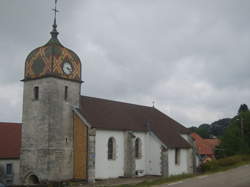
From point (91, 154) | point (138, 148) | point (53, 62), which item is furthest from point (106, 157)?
point (53, 62)

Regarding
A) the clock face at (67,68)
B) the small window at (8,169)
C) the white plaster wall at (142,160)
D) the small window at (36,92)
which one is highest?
→ the clock face at (67,68)

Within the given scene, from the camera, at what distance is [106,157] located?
96.4 feet

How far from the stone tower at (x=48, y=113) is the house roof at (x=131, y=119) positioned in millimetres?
2175

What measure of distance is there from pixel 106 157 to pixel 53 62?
358 inches

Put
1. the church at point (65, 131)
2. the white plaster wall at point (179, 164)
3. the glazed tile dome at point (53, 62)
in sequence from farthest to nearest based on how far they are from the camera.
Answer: the white plaster wall at point (179, 164)
the glazed tile dome at point (53, 62)
the church at point (65, 131)

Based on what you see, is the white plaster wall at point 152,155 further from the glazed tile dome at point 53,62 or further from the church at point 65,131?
the glazed tile dome at point 53,62

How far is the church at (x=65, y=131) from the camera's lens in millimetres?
26703

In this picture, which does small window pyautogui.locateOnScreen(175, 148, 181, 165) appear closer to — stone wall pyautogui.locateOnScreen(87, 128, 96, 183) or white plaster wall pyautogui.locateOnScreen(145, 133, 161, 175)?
white plaster wall pyautogui.locateOnScreen(145, 133, 161, 175)

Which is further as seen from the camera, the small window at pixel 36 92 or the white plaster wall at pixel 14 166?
the white plaster wall at pixel 14 166

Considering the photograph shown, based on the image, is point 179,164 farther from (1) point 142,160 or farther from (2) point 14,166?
(2) point 14,166

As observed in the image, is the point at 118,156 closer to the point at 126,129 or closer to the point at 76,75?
the point at 126,129

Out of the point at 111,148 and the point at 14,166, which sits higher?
the point at 111,148

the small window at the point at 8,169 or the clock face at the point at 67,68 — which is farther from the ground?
the clock face at the point at 67,68

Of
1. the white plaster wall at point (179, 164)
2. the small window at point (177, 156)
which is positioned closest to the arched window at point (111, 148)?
the white plaster wall at point (179, 164)
